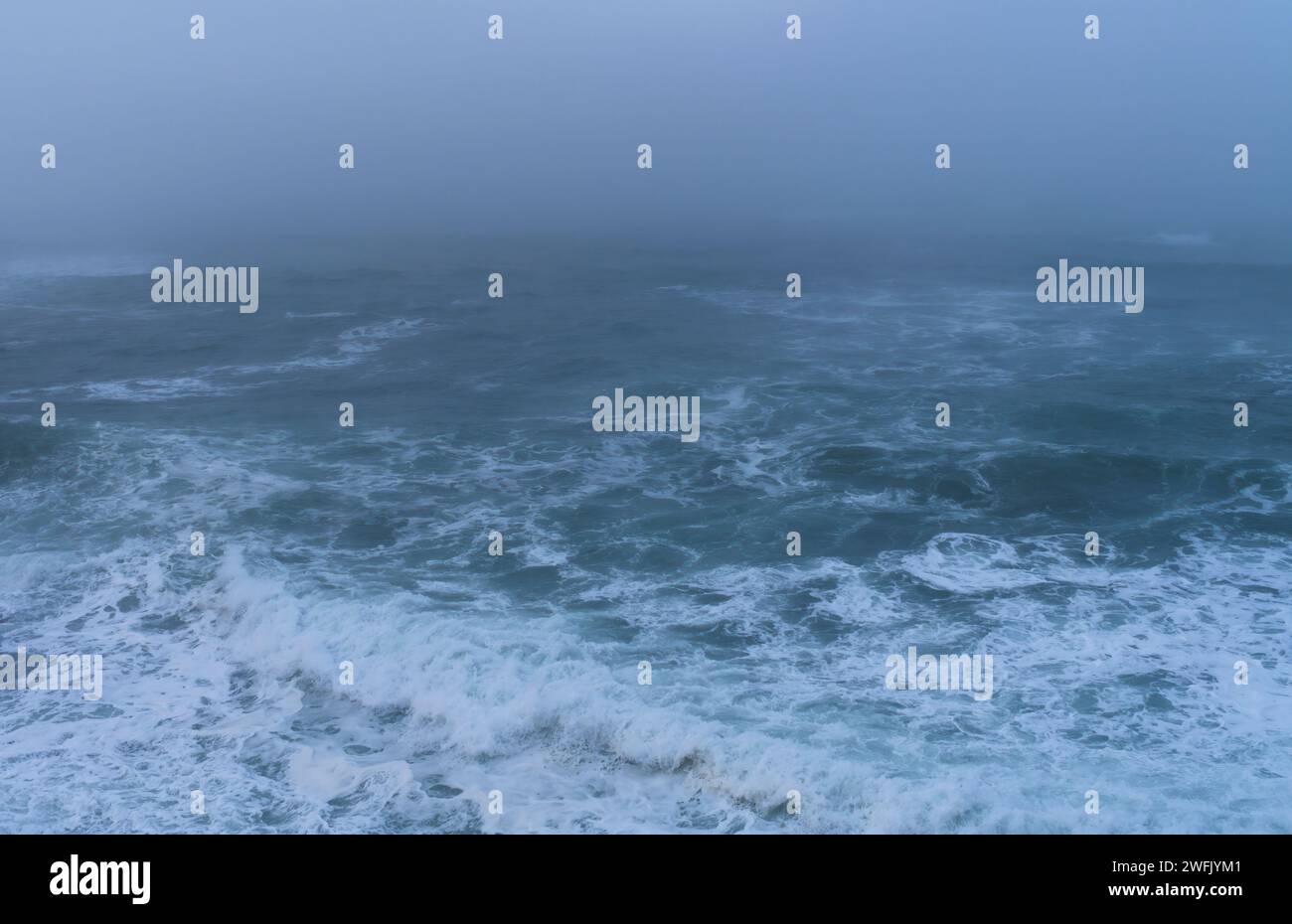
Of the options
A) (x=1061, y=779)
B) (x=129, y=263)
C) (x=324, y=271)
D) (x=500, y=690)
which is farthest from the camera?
(x=129, y=263)

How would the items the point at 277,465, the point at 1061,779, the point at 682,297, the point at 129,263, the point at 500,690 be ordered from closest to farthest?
the point at 1061,779 < the point at 500,690 < the point at 277,465 < the point at 682,297 < the point at 129,263

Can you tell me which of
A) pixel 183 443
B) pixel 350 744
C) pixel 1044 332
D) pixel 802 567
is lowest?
pixel 350 744

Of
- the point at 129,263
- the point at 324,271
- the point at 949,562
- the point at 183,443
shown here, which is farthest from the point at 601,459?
the point at 129,263

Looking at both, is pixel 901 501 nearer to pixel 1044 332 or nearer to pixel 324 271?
pixel 1044 332

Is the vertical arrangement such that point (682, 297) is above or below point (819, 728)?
above

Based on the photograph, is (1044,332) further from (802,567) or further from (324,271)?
(324,271)

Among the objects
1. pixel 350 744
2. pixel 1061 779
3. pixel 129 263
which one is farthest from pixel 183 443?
pixel 129 263

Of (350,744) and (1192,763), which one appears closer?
(1192,763)
